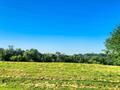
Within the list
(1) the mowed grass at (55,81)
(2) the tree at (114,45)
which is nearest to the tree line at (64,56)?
(2) the tree at (114,45)

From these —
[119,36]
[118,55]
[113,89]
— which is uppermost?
[119,36]

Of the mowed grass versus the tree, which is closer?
the mowed grass

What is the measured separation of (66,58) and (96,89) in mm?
84402

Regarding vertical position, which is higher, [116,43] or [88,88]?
[116,43]

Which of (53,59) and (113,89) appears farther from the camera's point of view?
(53,59)

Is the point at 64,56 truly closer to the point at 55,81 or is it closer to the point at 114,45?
the point at 114,45

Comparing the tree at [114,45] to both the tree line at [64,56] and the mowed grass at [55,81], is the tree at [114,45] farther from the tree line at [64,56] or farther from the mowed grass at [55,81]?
the mowed grass at [55,81]

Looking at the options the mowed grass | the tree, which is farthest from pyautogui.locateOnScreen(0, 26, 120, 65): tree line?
the mowed grass

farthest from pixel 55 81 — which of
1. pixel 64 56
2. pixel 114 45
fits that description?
pixel 64 56

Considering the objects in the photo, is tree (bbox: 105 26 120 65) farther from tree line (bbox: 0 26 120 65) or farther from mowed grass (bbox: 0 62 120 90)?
mowed grass (bbox: 0 62 120 90)

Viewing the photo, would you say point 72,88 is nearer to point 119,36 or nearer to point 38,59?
point 119,36

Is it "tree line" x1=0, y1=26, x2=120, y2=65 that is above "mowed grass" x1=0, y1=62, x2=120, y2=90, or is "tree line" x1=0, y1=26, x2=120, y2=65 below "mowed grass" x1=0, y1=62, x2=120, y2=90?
above

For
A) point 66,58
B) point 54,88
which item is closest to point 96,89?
point 54,88

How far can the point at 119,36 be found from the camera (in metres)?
42.5
